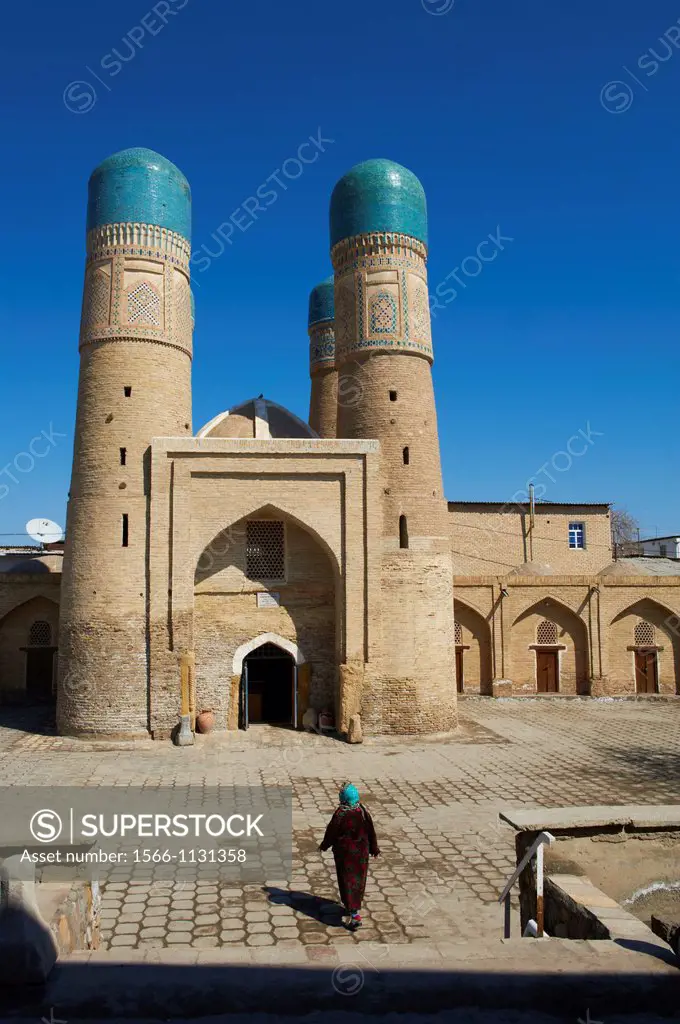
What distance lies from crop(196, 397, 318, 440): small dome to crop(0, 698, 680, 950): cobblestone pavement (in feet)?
24.4

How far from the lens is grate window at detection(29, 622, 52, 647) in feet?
73.3

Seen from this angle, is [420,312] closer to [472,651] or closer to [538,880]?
[472,651]

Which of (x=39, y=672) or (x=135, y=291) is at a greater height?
(x=135, y=291)

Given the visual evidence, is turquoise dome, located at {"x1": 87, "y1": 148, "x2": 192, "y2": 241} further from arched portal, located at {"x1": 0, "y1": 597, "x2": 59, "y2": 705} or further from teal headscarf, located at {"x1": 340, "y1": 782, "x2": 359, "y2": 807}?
teal headscarf, located at {"x1": 340, "y1": 782, "x2": 359, "y2": 807}

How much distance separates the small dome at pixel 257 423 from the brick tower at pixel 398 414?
1.74 m

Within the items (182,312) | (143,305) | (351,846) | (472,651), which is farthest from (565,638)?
(351,846)

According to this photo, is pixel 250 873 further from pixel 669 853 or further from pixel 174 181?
pixel 174 181

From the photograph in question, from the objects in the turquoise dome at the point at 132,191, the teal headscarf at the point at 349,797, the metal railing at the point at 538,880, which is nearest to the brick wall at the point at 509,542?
the turquoise dome at the point at 132,191

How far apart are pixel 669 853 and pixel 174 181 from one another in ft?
57.8

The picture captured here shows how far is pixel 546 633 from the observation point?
24.2 m

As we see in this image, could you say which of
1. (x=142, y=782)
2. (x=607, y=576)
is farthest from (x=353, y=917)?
(x=607, y=576)

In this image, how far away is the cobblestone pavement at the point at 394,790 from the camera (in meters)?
7.56

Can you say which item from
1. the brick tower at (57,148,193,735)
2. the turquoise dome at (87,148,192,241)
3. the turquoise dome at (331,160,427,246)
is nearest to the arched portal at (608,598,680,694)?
the turquoise dome at (331,160,427,246)

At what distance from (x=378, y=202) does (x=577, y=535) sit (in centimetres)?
1707
